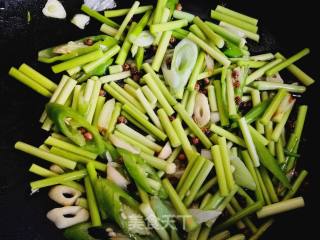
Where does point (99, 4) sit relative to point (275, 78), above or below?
above

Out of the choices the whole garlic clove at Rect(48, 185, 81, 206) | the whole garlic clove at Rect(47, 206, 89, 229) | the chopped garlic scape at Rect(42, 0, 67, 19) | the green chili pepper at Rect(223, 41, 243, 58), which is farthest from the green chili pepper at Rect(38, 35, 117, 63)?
the whole garlic clove at Rect(47, 206, 89, 229)

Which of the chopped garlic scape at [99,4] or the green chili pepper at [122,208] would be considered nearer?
the green chili pepper at [122,208]

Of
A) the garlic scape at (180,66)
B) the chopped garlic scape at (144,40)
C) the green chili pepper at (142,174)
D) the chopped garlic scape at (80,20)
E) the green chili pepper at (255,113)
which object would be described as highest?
the chopped garlic scape at (80,20)

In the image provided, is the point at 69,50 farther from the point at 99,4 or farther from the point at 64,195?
the point at 64,195

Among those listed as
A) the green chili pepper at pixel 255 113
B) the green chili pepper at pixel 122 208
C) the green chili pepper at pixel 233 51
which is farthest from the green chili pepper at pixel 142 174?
the green chili pepper at pixel 233 51

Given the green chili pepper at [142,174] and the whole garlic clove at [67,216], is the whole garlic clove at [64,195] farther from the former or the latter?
the green chili pepper at [142,174]

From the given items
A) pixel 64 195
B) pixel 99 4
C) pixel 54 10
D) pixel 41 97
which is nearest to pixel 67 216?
pixel 64 195
